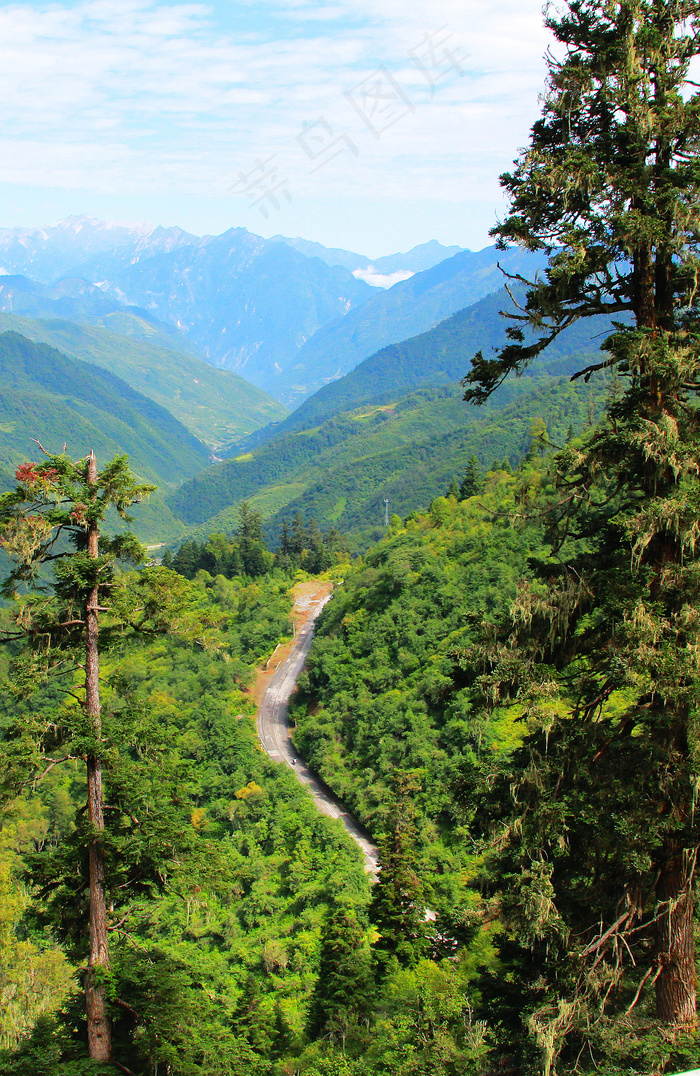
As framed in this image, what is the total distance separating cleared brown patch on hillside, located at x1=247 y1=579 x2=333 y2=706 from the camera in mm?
68631

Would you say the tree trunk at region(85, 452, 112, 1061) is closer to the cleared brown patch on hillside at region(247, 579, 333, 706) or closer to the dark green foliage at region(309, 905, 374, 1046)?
the dark green foliage at region(309, 905, 374, 1046)

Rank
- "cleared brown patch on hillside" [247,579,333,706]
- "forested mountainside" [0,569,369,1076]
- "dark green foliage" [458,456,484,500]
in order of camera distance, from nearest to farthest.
Result: 1. "forested mountainside" [0,569,369,1076]
2. "cleared brown patch on hillside" [247,579,333,706]
3. "dark green foliage" [458,456,484,500]

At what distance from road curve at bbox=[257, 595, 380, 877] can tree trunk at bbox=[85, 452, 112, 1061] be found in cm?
2943

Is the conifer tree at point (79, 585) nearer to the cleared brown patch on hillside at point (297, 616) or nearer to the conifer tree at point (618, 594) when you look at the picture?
the conifer tree at point (618, 594)

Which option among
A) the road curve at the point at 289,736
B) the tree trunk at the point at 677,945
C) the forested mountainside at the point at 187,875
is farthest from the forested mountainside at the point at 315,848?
the road curve at the point at 289,736

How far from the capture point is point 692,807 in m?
8.77

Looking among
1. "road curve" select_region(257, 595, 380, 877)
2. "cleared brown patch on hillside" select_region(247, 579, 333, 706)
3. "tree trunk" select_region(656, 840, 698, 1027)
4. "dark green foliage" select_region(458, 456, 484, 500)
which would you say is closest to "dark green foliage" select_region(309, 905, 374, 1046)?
"road curve" select_region(257, 595, 380, 877)

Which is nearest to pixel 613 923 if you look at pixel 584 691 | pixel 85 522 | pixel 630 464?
pixel 584 691

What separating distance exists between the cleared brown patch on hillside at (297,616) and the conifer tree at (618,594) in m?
57.9

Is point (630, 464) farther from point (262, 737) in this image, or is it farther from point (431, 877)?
point (262, 737)

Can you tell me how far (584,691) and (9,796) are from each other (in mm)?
8114

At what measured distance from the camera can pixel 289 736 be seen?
6100 cm

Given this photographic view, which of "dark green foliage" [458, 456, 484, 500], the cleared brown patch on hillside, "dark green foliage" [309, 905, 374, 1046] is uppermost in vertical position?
"dark green foliage" [458, 456, 484, 500]

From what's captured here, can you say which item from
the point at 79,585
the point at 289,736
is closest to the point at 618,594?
the point at 79,585
